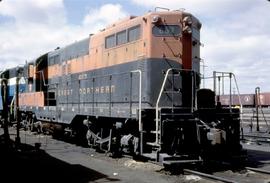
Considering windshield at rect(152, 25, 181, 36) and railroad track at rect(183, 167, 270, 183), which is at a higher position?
windshield at rect(152, 25, 181, 36)

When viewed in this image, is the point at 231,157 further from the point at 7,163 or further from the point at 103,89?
the point at 7,163

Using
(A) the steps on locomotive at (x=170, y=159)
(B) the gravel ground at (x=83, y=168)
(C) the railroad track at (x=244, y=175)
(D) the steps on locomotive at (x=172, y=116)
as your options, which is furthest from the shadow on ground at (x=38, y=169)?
(C) the railroad track at (x=244, y=175)

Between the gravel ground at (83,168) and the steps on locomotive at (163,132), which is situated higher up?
the steps on locomotive at (163,132)

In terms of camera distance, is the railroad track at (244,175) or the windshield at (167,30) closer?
the railroad track at (244,175)

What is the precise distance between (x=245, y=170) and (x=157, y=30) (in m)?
4.79

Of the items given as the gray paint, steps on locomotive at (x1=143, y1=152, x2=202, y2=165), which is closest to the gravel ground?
steps on locomotive at (x1=143, y1=152, x2=202, y2=165)

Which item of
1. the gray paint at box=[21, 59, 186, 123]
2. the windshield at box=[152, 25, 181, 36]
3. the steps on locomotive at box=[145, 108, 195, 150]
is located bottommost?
the steps on locomotive at box=[145, 108, 195, 150]

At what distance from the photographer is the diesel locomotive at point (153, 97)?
11.6 meters

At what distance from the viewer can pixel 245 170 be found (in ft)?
37.0

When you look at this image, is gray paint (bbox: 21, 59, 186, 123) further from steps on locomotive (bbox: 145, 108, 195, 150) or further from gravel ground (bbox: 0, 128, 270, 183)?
gravel ground (bbox: 0, 128, 270, 183)

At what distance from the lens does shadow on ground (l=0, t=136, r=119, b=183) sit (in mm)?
10070

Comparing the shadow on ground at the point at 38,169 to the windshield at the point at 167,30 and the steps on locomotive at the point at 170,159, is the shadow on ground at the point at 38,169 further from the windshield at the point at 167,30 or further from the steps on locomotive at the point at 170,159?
the windshield at the point at 167,30

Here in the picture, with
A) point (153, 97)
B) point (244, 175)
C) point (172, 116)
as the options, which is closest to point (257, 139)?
point (153, 97)

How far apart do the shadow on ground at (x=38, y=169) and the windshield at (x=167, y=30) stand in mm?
4593
